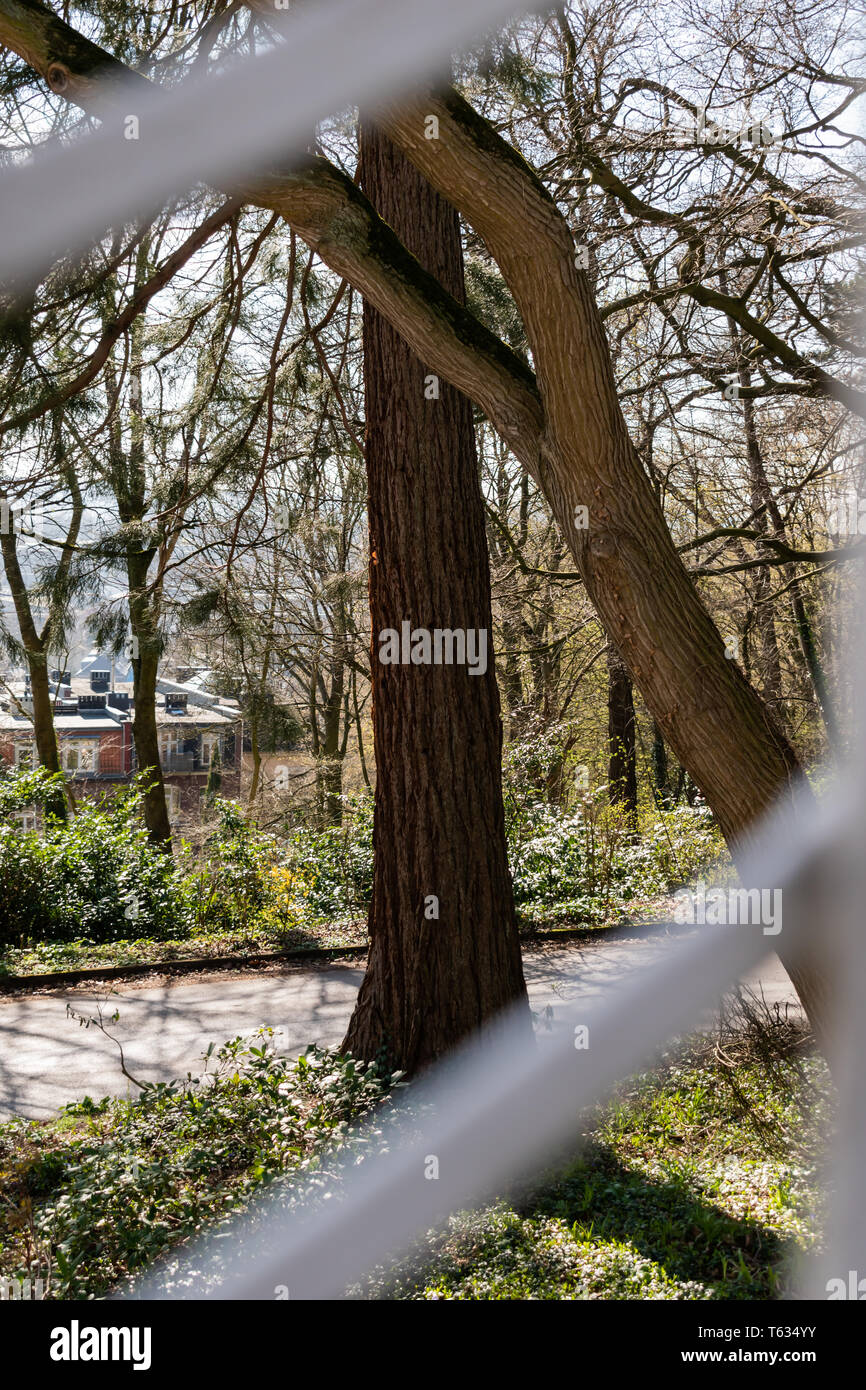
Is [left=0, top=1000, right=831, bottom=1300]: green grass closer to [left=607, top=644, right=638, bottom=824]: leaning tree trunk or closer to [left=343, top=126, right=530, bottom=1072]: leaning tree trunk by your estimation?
[left=343, top=126, right=530, bottom=1072]: leaning tree trunk

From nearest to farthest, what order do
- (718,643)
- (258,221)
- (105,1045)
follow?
(718,643), (105,1045), (258,221)

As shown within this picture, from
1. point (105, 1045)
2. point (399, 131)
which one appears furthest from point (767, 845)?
point (105, 1045)

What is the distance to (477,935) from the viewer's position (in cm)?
527

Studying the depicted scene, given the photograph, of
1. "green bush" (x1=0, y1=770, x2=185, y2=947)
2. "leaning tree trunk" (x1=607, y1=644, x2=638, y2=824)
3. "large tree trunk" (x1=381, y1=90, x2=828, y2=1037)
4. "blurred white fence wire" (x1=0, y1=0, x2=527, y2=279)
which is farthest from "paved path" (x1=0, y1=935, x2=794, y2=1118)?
"leaning tree trunk" (x1=607, y1=644, x2=638, y2=824)

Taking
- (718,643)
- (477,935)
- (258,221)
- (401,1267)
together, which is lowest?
(401,1267)

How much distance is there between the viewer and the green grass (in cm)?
352

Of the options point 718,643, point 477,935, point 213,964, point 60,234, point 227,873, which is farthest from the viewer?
point 227,873

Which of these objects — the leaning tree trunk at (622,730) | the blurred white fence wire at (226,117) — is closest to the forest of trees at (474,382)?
the blurred white fence wire at (226,117)

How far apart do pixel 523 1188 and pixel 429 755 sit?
2.02m

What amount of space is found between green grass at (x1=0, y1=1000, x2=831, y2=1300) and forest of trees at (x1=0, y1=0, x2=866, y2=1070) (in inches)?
33.9

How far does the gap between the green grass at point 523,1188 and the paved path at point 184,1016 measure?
0.73 meters

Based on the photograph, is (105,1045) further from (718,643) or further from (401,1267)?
(718,643)

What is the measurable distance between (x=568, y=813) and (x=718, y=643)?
28.7ft

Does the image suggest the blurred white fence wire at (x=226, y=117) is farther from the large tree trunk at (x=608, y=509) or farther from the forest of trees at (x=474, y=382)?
the large tree trunk at (x=608, y=509)
